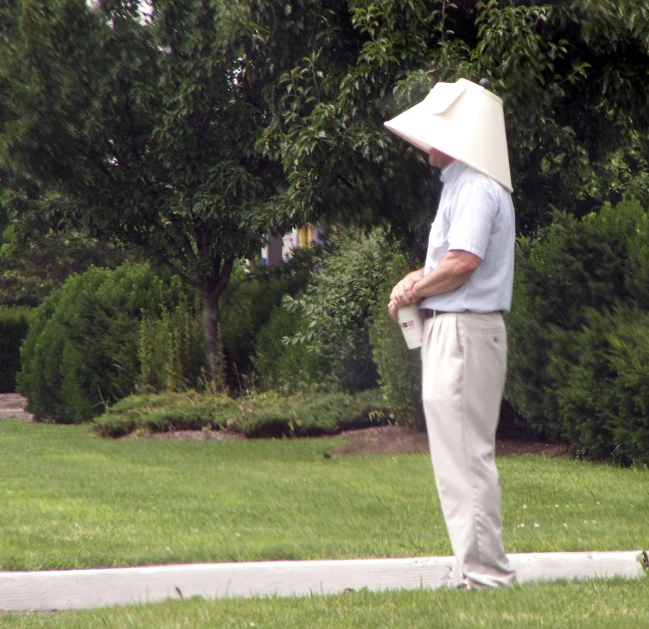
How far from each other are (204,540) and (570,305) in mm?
5254

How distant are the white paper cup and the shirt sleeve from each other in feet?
1.12

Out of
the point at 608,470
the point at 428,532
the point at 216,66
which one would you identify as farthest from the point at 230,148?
the point at 428,532

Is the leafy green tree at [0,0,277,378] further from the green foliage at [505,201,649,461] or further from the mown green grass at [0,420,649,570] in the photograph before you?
the mown green grass at [0,420,649,570]

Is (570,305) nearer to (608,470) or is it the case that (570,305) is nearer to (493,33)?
(608,470)

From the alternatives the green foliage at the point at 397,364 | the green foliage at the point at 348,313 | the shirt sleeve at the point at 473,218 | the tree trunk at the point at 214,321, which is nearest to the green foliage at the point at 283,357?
the green foliage at the point at 348,313

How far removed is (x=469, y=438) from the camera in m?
4.09

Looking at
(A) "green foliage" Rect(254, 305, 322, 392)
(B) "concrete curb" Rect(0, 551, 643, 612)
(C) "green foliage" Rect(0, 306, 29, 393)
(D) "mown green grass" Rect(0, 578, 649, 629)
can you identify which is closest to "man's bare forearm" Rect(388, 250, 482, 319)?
(D) "mown green grass" Rect(0, 578, 649, 629)

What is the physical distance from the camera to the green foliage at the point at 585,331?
8750mm

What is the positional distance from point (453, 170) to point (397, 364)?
710 centimetres

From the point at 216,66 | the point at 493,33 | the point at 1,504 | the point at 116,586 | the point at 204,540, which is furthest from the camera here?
the point at 216,66

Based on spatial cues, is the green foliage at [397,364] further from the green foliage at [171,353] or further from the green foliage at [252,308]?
the green foliage at [171,353]

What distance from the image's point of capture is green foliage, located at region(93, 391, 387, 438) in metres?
12.3

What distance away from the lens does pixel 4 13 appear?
13.0 m

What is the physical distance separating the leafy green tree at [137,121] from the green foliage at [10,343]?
11.8 metres
